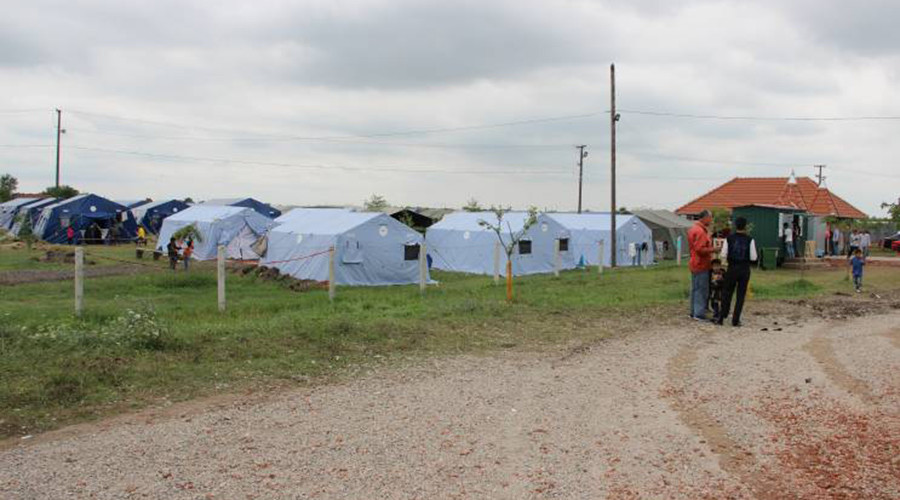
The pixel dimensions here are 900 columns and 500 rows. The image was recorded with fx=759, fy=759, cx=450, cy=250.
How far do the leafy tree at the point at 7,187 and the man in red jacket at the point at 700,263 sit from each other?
84.0 meters

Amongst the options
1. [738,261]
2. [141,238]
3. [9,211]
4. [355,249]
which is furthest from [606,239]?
[9,211]

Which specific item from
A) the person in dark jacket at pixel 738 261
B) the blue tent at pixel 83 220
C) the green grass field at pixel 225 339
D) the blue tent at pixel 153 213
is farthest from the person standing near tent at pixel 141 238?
the person in dark jacket at pixel 738 261

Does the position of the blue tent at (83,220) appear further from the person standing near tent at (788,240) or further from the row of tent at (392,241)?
the person standing near tent at (788,240)

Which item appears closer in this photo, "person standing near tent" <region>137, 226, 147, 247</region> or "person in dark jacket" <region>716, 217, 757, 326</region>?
"person in dark jacket" <region>716, 217, 757, 326</region>

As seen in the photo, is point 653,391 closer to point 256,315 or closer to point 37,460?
point 37,460

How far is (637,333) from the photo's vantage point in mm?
11297

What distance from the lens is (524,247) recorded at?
31.1 metres

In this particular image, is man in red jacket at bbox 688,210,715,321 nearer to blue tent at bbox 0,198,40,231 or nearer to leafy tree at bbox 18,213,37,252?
leafy tree at bbox 18,213,37,252

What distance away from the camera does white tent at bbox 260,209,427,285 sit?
2447 centimetres

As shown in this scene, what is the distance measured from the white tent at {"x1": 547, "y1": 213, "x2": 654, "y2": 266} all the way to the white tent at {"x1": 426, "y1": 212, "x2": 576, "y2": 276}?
7.74ft

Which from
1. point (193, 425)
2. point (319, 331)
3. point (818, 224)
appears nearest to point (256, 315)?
point (319, 331)

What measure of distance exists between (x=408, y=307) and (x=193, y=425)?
8.11 metres

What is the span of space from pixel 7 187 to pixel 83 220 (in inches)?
1961

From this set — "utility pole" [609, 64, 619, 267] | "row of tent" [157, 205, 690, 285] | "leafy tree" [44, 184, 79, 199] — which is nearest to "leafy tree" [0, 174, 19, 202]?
"leafy tree" [44, 184, 79, 199]
